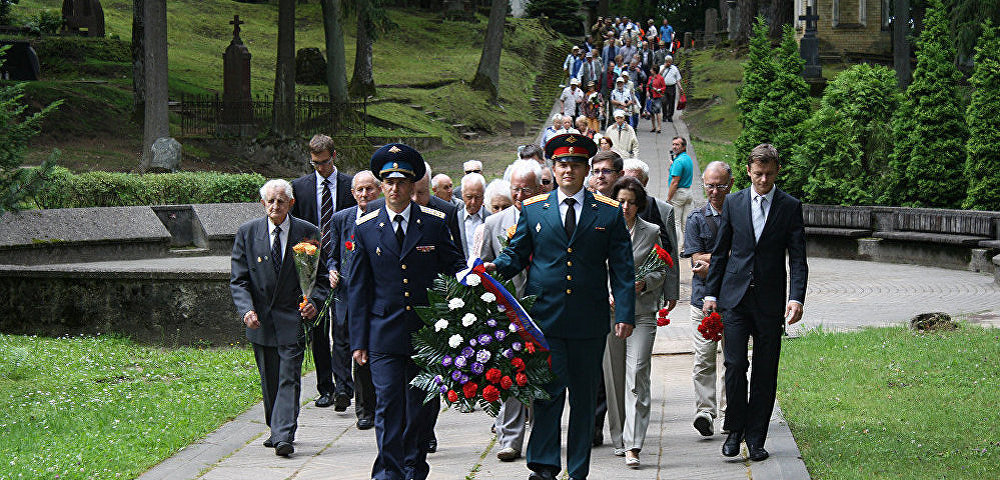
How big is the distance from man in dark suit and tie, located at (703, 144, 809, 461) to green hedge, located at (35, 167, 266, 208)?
13.9 metres

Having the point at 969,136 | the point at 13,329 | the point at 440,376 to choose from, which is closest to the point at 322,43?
the point at 969,136

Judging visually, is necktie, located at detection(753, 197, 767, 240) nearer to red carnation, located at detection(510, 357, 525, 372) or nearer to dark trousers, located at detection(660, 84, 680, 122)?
red carnation, located at detection(510, 357, 525, 372)

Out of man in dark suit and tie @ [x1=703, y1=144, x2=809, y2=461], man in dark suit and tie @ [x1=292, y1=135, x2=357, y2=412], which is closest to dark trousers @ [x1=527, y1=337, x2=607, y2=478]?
man in dark suit and tie @ [x1=703, y1=144, x2=809, y2=461]

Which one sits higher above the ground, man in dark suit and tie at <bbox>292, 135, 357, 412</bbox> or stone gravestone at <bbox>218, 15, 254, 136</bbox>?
stone gravestone at <bbox>218, 15, 254, 136</bbox>

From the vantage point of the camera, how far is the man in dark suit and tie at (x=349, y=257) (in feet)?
29.3

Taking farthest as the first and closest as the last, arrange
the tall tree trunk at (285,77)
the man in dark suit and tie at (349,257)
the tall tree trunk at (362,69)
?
the tall tree trunk at (362,69) < the tall tree trunk at (285,77) < the man in dark suit and tie at (349,257)

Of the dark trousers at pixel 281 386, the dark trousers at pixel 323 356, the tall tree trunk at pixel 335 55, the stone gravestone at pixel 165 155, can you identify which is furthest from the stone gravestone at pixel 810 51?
the dark trousers at pixel 281 386

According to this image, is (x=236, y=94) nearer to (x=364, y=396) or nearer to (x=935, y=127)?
(x=935, y=127)

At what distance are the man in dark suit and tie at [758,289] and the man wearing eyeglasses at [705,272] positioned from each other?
0.61 meters

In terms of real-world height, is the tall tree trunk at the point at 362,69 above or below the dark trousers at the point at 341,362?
above

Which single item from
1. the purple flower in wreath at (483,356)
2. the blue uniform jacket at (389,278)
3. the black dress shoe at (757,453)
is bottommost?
the black dress shoe at (757,453)

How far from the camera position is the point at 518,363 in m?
6.81

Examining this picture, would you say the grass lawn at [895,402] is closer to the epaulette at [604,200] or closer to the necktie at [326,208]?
the epaulette at [604,200]

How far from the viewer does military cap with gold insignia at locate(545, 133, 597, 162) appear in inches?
285
